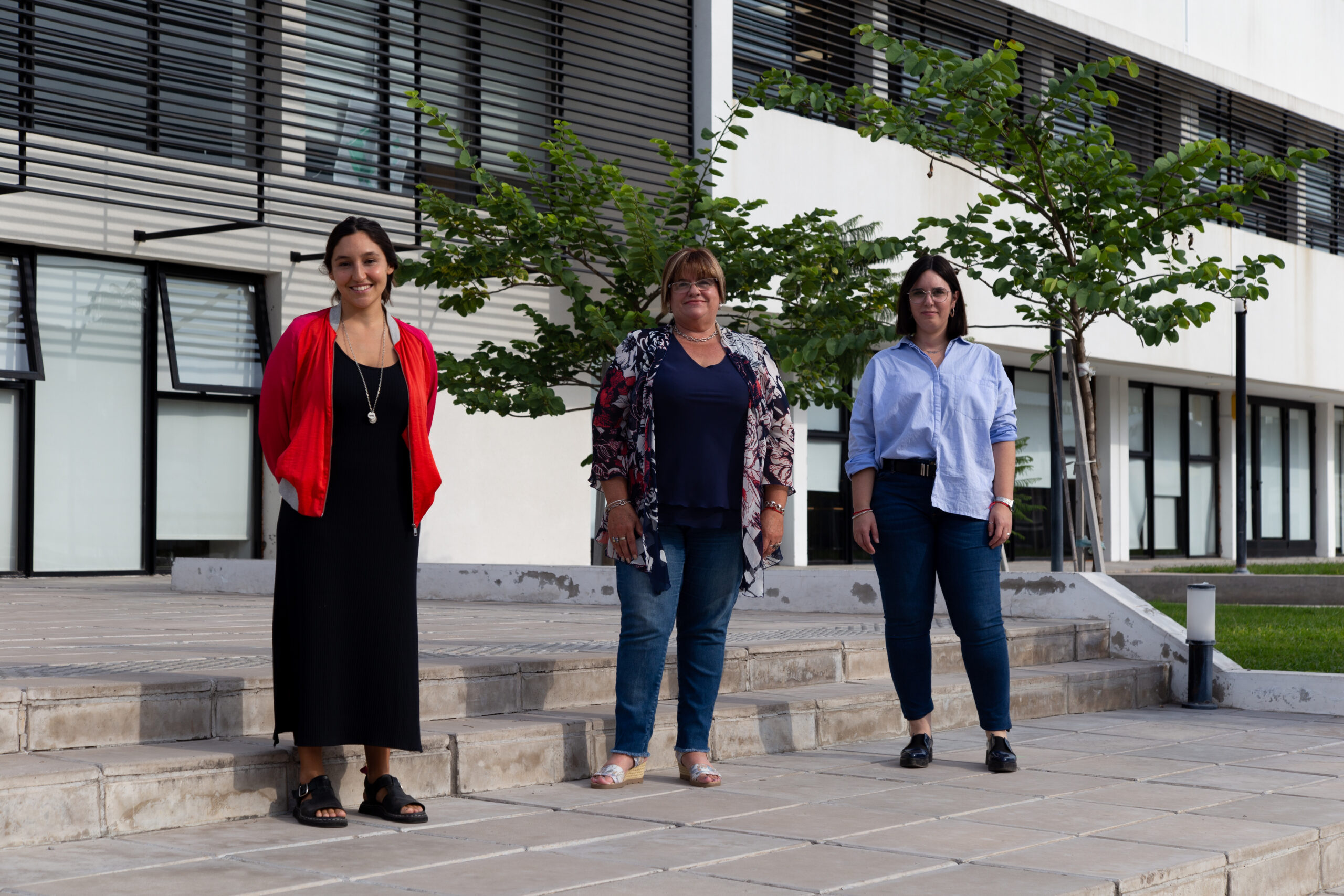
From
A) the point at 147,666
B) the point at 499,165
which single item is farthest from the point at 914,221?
the point at 147,666

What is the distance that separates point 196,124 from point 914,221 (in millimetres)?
9182

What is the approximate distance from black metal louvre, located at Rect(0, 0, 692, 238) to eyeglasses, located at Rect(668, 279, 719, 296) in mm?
6880

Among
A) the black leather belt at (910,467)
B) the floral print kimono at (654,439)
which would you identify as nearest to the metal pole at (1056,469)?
the black leather belt at (910,467)

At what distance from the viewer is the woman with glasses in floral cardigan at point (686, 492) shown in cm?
519

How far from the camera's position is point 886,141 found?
19312mm

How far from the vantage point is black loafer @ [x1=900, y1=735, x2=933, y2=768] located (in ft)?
18.8

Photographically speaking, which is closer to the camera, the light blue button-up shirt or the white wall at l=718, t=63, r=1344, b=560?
the light blue button-up shirt

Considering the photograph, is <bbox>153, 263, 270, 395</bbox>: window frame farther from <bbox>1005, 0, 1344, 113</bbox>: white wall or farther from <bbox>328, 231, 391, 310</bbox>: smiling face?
<bbox>1005, 0, 1344, 113</bbox>: white wall

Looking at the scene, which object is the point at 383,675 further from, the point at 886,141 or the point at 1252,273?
the point at 886,141

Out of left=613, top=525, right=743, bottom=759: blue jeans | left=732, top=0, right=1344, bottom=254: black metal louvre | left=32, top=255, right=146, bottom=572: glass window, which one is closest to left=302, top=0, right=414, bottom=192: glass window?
left=32, top=255, right=146, bottom=572: glass window

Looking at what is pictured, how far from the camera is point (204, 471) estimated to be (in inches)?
608

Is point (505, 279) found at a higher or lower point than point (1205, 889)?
higher

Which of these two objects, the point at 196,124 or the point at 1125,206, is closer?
the point at 1125,206

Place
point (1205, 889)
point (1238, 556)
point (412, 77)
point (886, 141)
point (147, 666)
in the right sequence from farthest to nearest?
point (886, 141), point (1238, 556), point (412, 77), point (147, 666), point (1205, 889)
